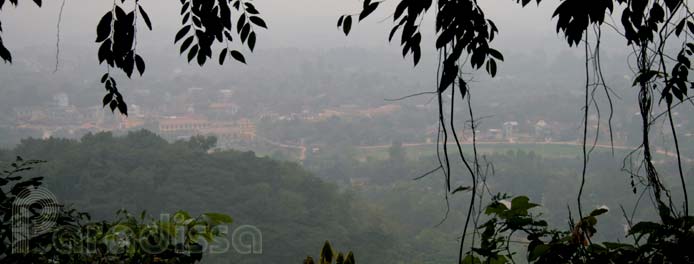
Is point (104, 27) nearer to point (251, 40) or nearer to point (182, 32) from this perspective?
point (182, 32)

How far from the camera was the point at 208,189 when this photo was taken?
50.5 ft

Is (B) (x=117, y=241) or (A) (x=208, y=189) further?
(A) (x=208, y=189)

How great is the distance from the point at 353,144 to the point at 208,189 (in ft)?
41.7

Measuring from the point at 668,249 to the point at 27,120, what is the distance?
97.3ft

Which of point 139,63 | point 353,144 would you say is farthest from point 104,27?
point 353,144

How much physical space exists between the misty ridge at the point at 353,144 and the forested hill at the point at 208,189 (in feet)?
0.19

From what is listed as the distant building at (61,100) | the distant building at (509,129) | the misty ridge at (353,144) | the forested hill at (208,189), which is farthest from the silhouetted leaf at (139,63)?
the distant building at (61,100)

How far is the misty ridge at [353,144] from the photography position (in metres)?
0.99

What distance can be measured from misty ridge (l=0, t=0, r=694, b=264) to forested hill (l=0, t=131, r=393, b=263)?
6cm

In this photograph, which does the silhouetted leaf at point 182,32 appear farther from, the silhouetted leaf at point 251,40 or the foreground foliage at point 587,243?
the foreground foliage at point 587,243

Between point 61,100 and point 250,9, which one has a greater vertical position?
point 61,100

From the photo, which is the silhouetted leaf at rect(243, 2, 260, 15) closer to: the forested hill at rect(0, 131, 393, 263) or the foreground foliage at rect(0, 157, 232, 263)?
the foreground foliage at rect(0, 157, 232, 263)

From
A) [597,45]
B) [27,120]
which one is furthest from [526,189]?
[27,120]

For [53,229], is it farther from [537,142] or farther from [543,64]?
[543,64]
